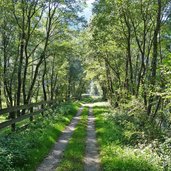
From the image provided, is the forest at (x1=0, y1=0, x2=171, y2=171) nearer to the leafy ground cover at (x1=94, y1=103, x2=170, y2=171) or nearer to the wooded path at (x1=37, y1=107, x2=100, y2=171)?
the leafy ground cover at (x1=94, y1=103, x2=170, y2=171)

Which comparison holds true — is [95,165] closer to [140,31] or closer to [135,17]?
[135,17]

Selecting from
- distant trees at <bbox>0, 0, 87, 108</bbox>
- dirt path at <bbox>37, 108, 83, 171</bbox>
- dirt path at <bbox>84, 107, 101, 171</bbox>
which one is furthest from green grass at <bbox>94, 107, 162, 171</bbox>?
distant trees at <bbox>0, 0, 87, 108</bbox>

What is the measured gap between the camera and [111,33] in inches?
907

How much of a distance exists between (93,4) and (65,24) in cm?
487

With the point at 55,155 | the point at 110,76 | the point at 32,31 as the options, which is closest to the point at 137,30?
the point at 32,31

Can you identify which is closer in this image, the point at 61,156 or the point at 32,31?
the point at 61,156

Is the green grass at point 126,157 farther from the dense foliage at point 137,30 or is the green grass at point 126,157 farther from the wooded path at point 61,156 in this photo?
the dense foliage at point 137,30

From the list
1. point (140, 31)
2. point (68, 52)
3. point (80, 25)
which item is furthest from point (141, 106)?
point (68, 52)

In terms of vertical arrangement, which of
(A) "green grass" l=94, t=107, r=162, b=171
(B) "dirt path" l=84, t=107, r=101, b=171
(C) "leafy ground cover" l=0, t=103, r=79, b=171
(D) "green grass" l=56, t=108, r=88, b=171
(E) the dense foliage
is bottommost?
(B) "dirt path" l=84, t=107, r=101, b=171

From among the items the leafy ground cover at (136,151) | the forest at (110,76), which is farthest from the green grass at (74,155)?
the leafy ground cover at (136,151)

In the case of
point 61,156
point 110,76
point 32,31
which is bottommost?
Answer: point 61,156

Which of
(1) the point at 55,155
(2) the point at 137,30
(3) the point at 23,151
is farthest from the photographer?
(2) the point at 137,30

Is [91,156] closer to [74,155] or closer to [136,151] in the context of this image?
[74,155]

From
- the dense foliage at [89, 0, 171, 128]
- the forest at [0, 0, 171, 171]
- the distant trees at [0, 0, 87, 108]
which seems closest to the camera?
the forest at [0, 0, 171, 171]
